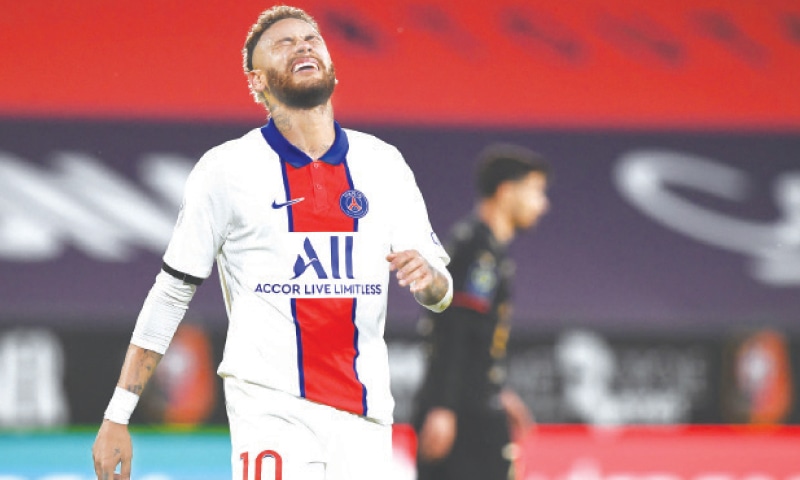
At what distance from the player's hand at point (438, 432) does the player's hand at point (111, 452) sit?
2601mm

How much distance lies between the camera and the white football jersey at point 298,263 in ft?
9.78

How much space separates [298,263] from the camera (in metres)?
3.00

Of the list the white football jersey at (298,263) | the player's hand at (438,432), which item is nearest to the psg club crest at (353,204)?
the white football jersey at (298,263)

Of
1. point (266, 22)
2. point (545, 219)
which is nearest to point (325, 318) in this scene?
point (266, 22)

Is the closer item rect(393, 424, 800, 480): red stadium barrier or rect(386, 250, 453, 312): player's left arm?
rect(386, 250, 453, 312): player's left arm

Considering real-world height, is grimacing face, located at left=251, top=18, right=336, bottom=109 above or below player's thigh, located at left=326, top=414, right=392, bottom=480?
above

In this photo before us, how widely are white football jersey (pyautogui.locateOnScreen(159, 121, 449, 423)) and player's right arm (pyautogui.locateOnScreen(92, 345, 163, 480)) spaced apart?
0.18m

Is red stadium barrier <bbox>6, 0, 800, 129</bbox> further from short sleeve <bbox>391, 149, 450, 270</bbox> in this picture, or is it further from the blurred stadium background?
short sleeve <bbox>391, 149, 450, 270</bbox>

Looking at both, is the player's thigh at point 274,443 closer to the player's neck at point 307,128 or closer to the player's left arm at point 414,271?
the player's left arm at point 414,271

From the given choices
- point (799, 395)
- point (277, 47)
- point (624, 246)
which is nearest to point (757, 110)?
point (624, 246)

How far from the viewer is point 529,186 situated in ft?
19.5

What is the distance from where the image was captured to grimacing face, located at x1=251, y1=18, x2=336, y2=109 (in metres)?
3.08

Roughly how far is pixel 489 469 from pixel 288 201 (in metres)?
2.82

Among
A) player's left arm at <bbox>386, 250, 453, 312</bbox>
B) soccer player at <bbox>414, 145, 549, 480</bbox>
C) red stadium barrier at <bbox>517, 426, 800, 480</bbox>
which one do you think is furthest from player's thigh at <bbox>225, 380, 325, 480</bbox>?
red stadium barrier at <bbox>517, 426, 800, 480</bbox>
